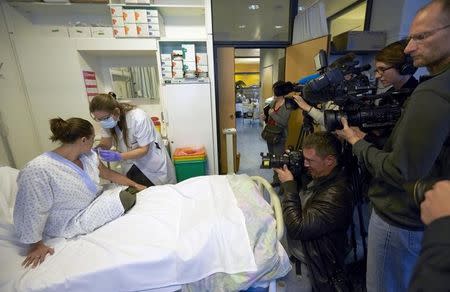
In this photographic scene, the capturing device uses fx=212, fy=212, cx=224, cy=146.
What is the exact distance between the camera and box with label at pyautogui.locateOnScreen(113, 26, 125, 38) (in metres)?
2.09

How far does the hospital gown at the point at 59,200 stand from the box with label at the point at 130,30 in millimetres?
1427

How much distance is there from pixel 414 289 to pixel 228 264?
0.65m

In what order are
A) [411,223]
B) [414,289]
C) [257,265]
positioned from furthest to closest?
[257,265] → [411,223] → [414,289]

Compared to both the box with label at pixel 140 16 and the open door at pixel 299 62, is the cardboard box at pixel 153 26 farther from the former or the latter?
the open door at pixel 299 62

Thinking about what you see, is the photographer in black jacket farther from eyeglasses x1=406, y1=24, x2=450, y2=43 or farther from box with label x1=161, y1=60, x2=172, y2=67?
box with label x1=161, y1=60, x2=172, y2=67

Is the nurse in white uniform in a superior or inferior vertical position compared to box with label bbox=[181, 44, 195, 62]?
inferior

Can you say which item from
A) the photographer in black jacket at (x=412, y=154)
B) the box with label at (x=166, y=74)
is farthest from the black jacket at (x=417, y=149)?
the box with label at (x=166, y=74)

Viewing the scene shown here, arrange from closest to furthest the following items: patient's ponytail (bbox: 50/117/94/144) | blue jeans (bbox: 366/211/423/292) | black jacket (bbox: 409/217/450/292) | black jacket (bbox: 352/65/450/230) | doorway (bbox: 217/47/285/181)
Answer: black jacket (bbox: 409/217/450/292)
black jacket (bbox: 352/65/450/230)
blue jeans (bbox: 366/211/423/292)
patient's ponytail (bbox: 50/117/94/144)
doorway (bbox: 217/47/285/181)

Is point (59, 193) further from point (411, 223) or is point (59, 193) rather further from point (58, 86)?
point (58, 86)

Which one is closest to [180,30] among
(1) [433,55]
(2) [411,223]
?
(1) [433,55]

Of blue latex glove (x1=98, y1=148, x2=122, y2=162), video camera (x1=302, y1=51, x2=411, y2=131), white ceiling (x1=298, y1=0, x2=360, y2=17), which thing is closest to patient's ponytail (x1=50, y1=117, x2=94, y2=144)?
blue latex glove (x1=98, y1=148, x2=122, y2=162)

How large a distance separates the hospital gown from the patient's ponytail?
89mm

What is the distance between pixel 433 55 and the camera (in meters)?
0.69

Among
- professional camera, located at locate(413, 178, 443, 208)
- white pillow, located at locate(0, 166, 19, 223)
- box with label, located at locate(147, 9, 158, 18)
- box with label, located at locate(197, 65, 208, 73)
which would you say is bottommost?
white pillow, located at locate(0, 166, 19, 223)
